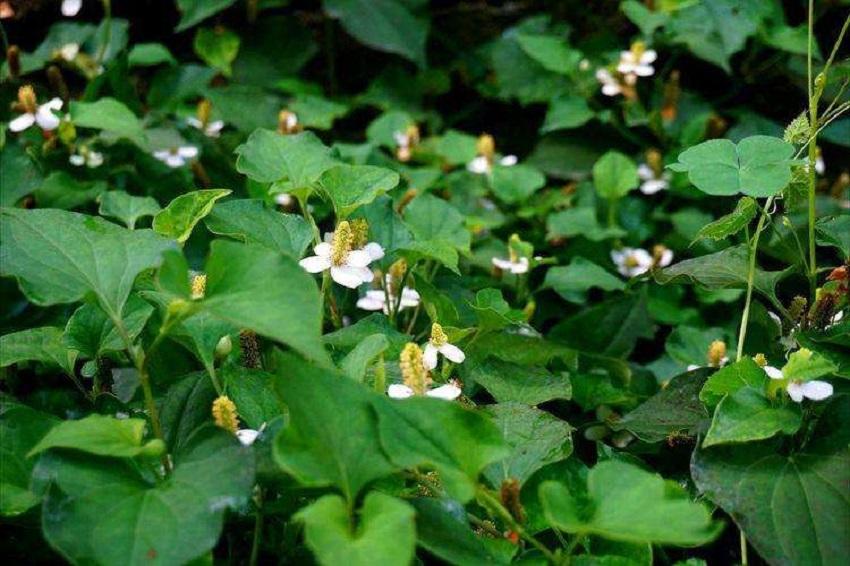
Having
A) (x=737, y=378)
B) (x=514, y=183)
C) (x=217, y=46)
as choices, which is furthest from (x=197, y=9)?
(x=737, y=378)

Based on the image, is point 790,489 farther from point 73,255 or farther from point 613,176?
point 613,176

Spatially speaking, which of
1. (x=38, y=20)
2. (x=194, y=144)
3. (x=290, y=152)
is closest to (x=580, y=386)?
(x=290, y=152)

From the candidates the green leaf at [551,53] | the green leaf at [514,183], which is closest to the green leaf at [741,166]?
the green leaf at [514,183]

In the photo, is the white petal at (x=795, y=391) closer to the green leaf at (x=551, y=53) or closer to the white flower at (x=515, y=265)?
the white flower at (x=515, y=265)

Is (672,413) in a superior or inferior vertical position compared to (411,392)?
inferior

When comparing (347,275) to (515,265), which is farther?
(515,265)

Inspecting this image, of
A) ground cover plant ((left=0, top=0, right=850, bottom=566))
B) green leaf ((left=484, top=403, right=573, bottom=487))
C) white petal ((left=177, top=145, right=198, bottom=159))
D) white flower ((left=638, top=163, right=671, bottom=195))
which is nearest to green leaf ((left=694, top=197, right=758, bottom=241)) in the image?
ground cover plant ((left=0, top=0, right=850, bottom=566))
